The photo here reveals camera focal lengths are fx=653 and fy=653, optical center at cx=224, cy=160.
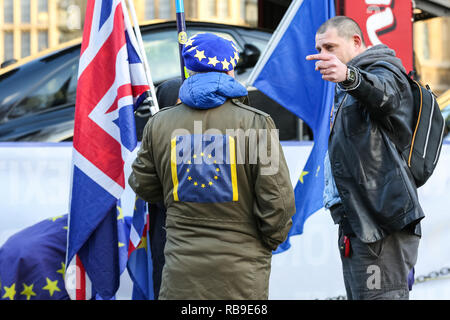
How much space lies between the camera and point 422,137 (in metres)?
2.95

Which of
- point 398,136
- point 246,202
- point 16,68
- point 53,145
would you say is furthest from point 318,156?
point 16,68

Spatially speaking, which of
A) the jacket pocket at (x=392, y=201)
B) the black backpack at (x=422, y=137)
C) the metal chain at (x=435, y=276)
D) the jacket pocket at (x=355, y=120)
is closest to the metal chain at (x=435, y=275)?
the metal chain at (x=435, y=276)

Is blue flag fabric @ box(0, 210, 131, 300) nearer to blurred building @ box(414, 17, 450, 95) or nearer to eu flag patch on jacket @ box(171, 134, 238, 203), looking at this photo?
eu flag patch on jacket @ box(171, 134, 238, 203)

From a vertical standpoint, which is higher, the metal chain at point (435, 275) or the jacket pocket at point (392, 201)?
the jacket pocket at point (392, 201)

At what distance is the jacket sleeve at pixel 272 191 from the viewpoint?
2623 millimetres

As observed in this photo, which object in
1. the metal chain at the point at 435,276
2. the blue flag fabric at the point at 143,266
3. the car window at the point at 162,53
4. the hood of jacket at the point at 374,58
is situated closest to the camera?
the hood of jacket at the point at 374,58

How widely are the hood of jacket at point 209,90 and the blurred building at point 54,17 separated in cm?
265

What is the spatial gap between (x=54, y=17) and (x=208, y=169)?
3145 mm

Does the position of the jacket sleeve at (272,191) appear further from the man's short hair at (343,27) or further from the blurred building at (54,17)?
the blurred building at (54,17)

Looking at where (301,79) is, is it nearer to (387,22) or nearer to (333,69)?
(387,22)

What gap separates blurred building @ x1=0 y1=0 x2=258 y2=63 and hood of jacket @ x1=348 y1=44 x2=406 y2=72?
7.95 feet

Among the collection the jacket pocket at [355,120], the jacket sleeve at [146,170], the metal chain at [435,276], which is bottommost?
the metal chain at [435,276]

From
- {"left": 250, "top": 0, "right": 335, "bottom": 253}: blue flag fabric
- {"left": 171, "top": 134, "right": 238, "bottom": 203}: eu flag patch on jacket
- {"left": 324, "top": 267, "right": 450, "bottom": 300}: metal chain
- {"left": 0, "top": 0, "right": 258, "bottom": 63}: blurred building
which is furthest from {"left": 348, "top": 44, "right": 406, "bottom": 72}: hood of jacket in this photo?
{"left": 0, "top": 0, "right": 258, "bottom": 63}: blurred building
